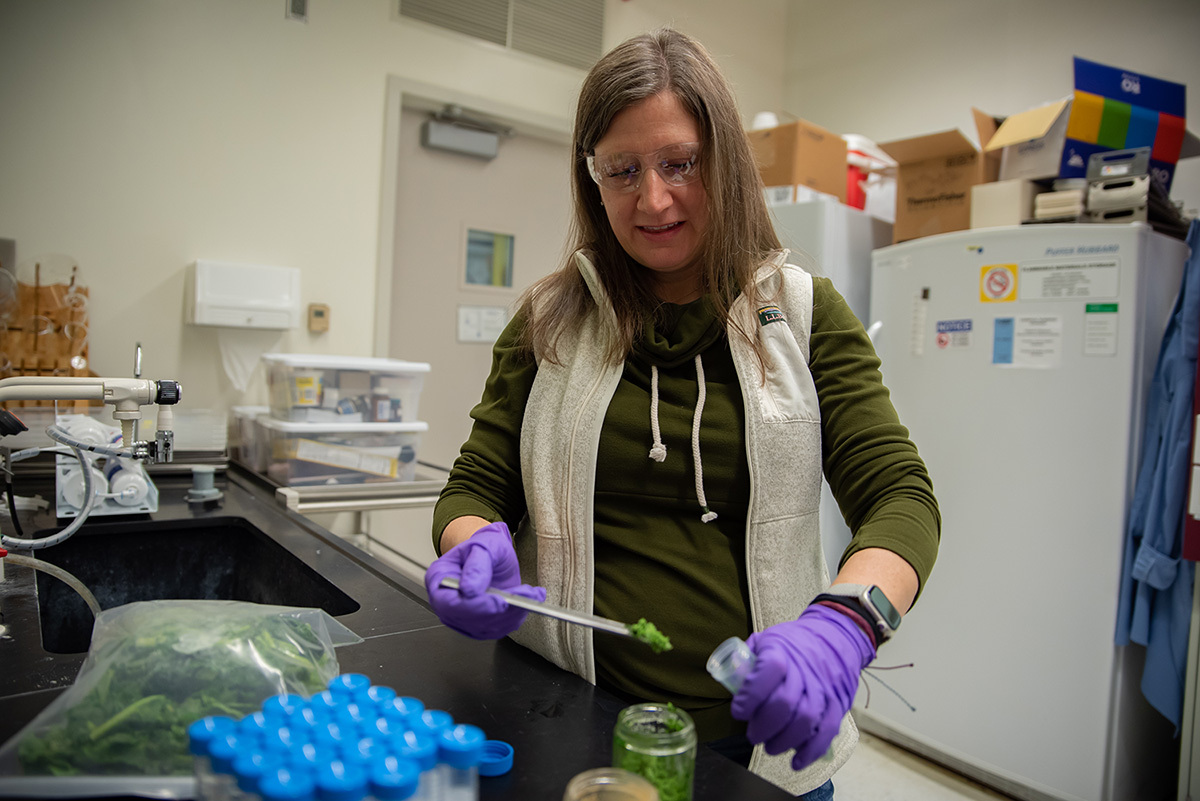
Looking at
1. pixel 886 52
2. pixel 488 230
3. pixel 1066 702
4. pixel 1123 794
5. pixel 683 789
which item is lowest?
pixel 1123 794

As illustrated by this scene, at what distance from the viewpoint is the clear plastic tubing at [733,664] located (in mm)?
639

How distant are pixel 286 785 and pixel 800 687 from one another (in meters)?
0.39

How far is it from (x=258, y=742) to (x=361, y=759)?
8 centimetres

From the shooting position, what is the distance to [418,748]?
52 centimetres

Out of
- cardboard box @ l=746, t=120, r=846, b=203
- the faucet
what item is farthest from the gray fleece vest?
cardboard box @ l=746, t=120, r=846, b=203

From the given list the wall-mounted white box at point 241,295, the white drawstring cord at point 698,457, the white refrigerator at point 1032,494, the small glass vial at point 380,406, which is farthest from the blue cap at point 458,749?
the wall-mounted white box at point 241,295

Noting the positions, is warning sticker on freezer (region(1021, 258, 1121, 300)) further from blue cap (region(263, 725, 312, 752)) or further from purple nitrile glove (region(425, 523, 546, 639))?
blue cap (region(263, 725, 312, 752))

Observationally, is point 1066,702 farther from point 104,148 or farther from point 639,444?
point 104,148

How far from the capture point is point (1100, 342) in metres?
2.01

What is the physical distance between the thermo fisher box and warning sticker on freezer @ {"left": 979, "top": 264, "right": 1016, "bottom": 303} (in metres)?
1.66

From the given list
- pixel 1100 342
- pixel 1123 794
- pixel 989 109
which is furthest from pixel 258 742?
pixel 989 109

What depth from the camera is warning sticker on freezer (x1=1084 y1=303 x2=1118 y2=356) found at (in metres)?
1.99

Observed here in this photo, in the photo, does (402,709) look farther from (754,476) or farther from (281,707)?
(754,476)

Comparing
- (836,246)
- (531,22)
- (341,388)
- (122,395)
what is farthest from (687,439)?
(531,22)
